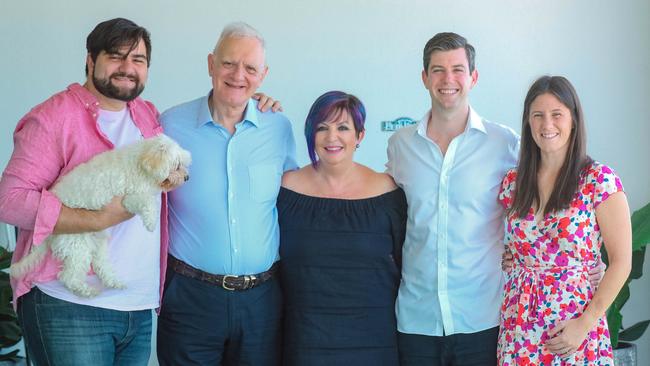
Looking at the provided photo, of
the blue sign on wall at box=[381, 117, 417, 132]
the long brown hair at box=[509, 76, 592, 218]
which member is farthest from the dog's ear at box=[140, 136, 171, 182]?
the blue sign on wall at box=[381, 117, 417, 132]

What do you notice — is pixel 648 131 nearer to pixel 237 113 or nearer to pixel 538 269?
pixel 538 269

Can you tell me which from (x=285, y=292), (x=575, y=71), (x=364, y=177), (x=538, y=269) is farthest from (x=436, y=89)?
(x=575, y=71)

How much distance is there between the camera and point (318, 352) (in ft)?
8.62

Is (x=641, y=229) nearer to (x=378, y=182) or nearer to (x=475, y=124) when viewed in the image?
(x=475, y=124)

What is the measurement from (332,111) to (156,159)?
0.69 metres

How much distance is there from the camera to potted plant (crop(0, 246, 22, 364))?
3.67 metres

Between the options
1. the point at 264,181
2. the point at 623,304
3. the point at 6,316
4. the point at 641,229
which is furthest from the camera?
the point at 623,304

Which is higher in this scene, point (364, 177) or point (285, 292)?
point (364, 177)

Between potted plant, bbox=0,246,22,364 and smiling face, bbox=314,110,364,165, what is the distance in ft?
6.21

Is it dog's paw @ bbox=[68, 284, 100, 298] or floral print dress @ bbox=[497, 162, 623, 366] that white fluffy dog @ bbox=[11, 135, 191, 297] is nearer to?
dog's paw @ bbox=[68, 284, 100, 298]

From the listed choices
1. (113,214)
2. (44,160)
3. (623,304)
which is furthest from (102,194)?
(623,304)

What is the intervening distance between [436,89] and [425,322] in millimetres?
822

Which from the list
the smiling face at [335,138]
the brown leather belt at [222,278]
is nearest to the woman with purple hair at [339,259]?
the smiling face at [335,138]

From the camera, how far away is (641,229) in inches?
163
